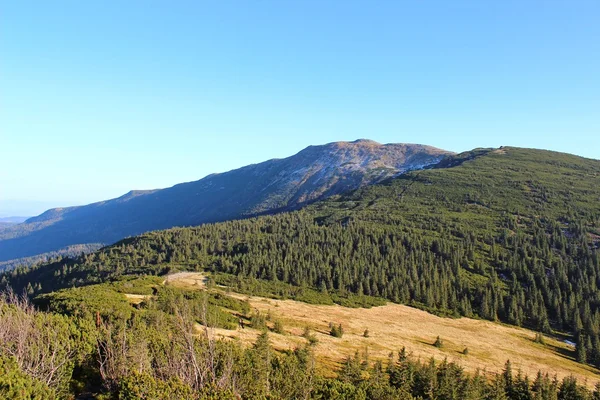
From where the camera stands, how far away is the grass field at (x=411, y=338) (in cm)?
6269

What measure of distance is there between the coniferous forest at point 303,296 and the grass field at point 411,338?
485 centimetres

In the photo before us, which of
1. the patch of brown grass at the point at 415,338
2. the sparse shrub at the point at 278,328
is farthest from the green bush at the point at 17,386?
the sparse shrub at the point at 278,328

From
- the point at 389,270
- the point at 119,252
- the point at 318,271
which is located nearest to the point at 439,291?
the point at 389,270

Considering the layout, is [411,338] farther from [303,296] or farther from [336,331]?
[303,296]

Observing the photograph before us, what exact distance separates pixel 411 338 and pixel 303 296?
3374 centimetres

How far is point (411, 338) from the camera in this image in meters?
78.5

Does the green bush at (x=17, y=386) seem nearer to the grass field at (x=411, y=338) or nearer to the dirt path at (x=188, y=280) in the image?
the grass field at (x=411, y=338)

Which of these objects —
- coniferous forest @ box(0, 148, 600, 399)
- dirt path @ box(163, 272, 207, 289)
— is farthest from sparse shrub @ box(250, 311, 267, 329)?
dirt path @ box(163, 272, 207, 289)

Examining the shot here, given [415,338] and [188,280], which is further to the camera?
[188,280]

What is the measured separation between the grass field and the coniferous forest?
4849mm

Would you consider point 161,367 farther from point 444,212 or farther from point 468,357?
point 444,212

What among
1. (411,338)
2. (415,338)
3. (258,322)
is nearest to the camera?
(258,322)

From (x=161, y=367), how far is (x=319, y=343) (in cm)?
4058

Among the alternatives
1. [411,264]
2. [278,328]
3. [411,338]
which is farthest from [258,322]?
[411,264]
